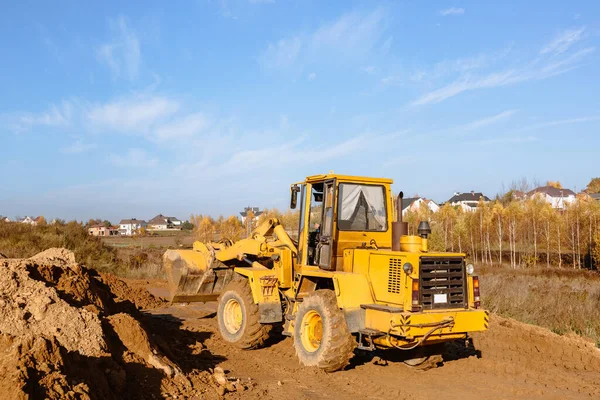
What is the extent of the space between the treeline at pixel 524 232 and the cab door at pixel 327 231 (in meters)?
20.5

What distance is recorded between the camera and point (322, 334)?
299 inches

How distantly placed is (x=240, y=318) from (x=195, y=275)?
138 cm

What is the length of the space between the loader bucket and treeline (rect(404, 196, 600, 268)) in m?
19.0

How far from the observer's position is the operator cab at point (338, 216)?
8.15 m

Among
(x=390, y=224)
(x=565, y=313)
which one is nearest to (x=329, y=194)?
(x=390, y=224)

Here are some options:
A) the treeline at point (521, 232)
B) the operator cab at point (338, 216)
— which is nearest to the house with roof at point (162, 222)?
the treeline at point (521, 232)

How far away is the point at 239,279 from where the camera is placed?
9.88 metres

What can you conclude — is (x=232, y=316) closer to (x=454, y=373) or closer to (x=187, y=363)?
(x=187, y=363)

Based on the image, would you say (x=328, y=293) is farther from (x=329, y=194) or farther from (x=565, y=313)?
(x=565, y=313)

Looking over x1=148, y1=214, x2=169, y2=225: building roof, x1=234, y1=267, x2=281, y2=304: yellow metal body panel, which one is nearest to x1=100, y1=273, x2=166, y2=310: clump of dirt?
x1=234, y1=267, x2=281, y2=304: yellow metal body panel

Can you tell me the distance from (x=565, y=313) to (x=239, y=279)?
8.07m

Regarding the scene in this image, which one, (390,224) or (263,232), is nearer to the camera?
(390,224)

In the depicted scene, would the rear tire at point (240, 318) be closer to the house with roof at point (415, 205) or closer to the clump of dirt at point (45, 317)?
the clump of dirt at point (45, 317)

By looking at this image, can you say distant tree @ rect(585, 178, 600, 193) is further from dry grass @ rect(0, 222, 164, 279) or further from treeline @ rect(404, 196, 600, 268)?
dry grass @ rect(0, 222, 164, 279)
